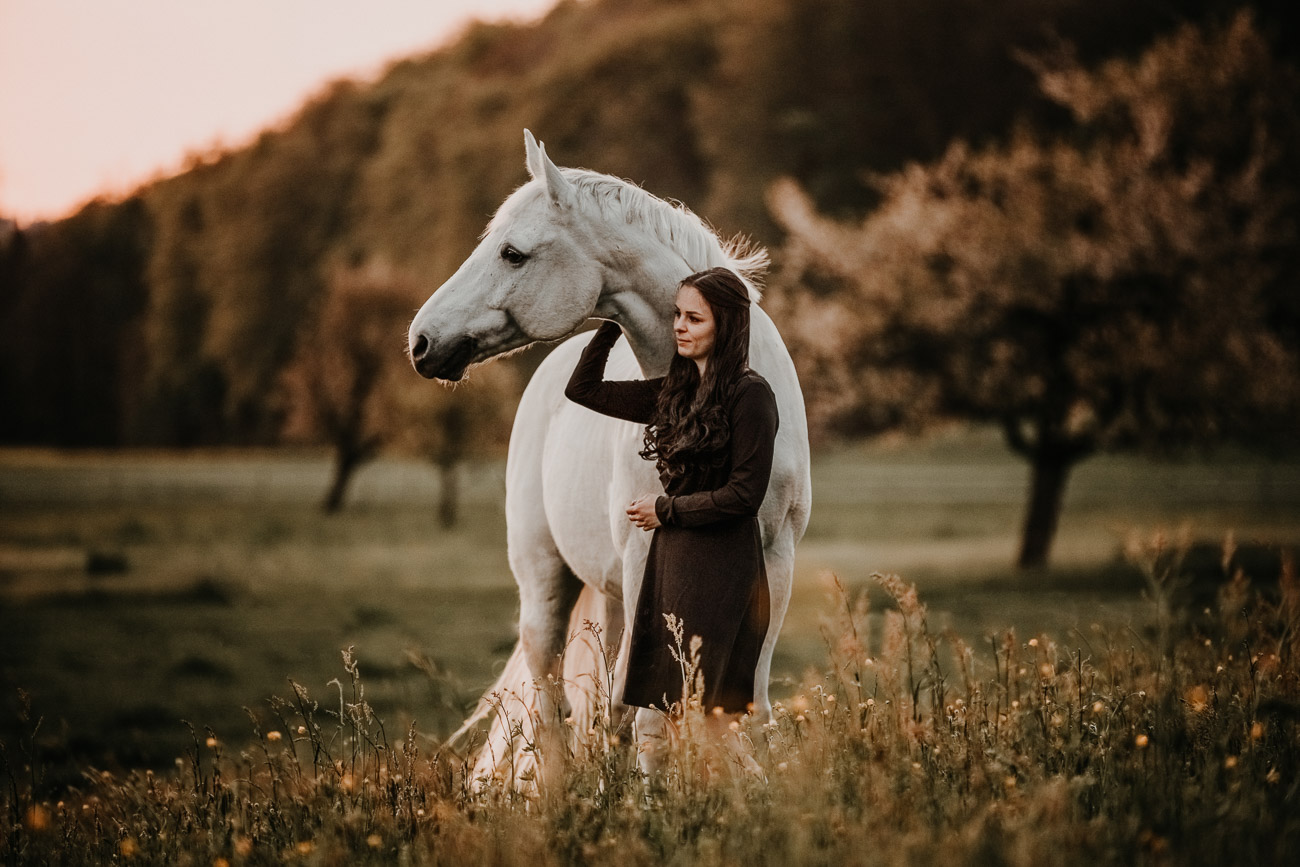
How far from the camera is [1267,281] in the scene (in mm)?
16078

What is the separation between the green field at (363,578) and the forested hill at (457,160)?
7368mm

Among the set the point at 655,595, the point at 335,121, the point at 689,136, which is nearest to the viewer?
the point at 655,595

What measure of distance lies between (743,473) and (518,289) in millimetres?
1134

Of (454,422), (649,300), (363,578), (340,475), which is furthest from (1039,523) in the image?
(340,475)

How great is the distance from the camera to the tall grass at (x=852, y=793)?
10.3 ft

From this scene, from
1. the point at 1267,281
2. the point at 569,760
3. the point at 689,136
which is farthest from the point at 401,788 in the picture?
the point at 689,136

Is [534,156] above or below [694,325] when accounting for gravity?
above

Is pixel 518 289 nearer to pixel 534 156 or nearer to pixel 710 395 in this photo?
pixel 534 156

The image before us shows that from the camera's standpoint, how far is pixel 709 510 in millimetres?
3633

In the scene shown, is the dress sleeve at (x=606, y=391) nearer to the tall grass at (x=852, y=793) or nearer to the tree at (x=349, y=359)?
the tall grass at (x=852, y=793)

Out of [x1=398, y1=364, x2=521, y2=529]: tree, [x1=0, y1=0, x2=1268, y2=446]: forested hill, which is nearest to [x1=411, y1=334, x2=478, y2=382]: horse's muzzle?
[x1=0, y1=0, x2=1268, y2=446]: forested hill

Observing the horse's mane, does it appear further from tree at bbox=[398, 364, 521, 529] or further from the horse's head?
tree at bbox=[398, 364, 521, 529]

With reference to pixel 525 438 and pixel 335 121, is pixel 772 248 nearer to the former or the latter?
pixel 525 438

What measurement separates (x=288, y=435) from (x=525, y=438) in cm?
2590
